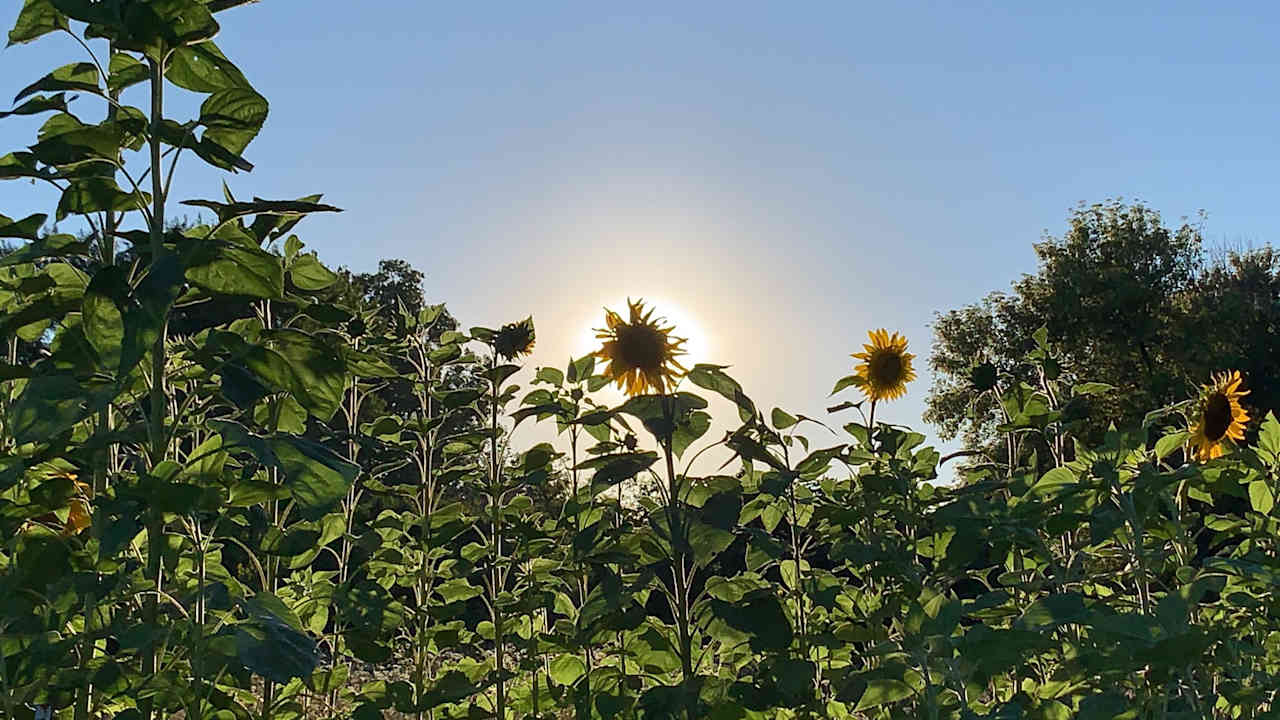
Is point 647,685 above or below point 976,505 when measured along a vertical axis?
below

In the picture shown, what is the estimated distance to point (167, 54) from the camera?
209 centimetres

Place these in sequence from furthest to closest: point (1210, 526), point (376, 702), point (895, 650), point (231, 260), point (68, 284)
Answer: point (376, 702)
point (1210, 526)
point (895, 650)
point (68, 284)
point (231, 260)

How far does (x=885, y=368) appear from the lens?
448cm

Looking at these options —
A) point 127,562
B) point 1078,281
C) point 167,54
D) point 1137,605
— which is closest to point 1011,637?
point 1137,605

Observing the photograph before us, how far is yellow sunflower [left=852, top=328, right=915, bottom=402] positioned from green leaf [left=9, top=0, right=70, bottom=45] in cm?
305

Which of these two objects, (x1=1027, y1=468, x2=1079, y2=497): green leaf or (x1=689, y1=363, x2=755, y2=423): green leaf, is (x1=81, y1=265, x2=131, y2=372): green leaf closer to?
(x1=689, y1=363, x2=755, y2=423): green leaf

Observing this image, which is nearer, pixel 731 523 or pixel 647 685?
pixel 731 523

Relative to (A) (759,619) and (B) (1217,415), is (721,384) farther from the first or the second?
(B) (1217,415)

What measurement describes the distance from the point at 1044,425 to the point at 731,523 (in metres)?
1.05

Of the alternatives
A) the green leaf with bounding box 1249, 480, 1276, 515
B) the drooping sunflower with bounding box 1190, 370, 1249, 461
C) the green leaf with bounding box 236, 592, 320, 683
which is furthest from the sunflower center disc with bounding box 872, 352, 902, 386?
the green leaf with bounding box 236, 592, 320, 683

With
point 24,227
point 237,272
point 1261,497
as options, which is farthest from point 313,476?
point 1261,497

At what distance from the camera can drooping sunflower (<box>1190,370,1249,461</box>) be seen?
3.73m

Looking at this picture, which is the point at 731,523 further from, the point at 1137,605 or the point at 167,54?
the point at 167,54

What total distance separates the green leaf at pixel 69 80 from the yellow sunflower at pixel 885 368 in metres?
2.96
